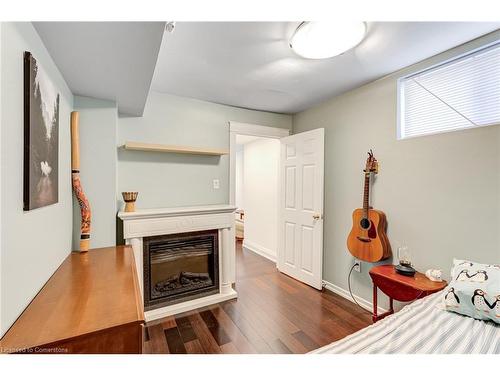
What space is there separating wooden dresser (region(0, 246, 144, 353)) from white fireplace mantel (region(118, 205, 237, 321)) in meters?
0.74

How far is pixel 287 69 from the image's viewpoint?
6.79 ft

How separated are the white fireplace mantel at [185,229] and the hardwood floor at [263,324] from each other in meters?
0.10

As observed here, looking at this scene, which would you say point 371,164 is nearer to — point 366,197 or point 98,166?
point 366,197

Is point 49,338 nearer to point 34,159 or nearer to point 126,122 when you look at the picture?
point 34,159

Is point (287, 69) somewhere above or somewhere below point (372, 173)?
above

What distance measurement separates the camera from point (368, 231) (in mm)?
2266

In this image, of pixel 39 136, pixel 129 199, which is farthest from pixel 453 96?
pixel 129 199

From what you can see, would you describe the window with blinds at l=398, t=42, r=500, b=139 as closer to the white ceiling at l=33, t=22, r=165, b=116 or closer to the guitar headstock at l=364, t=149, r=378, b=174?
the guitar headstock at l=364, t=149, r=378, b=174

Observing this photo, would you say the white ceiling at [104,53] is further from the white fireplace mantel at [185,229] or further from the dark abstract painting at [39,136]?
the white fireplace mantel at [185,229]

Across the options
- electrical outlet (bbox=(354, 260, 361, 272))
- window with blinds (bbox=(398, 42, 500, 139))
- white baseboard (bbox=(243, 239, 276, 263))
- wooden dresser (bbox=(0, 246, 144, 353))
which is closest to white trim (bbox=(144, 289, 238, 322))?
wooden dresser (bbox=(0, 246, 144, 353))

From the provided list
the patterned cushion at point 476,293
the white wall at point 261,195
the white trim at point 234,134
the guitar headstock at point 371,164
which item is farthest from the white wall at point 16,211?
the white wall at point 261,195

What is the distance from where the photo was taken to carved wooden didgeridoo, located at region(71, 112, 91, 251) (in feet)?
→ 5.75
